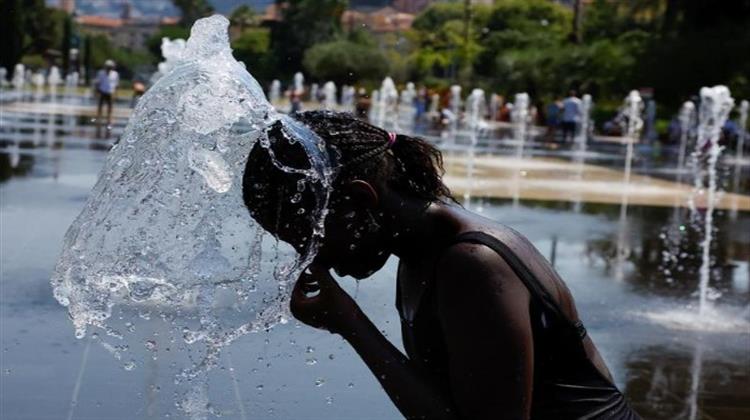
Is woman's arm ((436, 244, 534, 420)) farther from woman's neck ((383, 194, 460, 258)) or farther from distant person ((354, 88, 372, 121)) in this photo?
distant person ((354, 88, 372, 121))

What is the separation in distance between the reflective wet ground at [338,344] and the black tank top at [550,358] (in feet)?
2.23

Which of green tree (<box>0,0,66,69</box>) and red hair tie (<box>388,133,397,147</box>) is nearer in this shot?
red hair tie (<box>388,133,397,147</box>)

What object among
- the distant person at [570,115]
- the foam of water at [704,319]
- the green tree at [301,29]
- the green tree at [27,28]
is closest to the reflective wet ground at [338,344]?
the foam of water at [704,319]

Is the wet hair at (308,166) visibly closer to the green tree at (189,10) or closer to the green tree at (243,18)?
the green tree at (243,18)

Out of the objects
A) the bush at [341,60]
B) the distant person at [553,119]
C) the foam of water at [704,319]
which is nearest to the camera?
the foam of water at [704,319]

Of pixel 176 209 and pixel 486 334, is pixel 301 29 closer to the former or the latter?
pixel 176 209

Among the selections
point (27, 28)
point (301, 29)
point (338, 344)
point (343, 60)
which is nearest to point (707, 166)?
point (338, 344)

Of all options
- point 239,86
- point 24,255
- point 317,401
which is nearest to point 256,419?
point 317,401

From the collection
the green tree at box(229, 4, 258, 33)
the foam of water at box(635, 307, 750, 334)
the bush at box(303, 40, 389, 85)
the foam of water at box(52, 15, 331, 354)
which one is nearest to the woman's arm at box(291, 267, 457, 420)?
the foam of water at box(52, 15, 331, 354)

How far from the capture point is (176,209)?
107 inches

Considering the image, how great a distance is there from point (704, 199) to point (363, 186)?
16.1m

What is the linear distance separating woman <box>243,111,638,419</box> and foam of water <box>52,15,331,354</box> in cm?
40

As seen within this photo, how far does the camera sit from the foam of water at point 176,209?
8.48 ft

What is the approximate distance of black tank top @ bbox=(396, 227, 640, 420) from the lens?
82.8 inches
